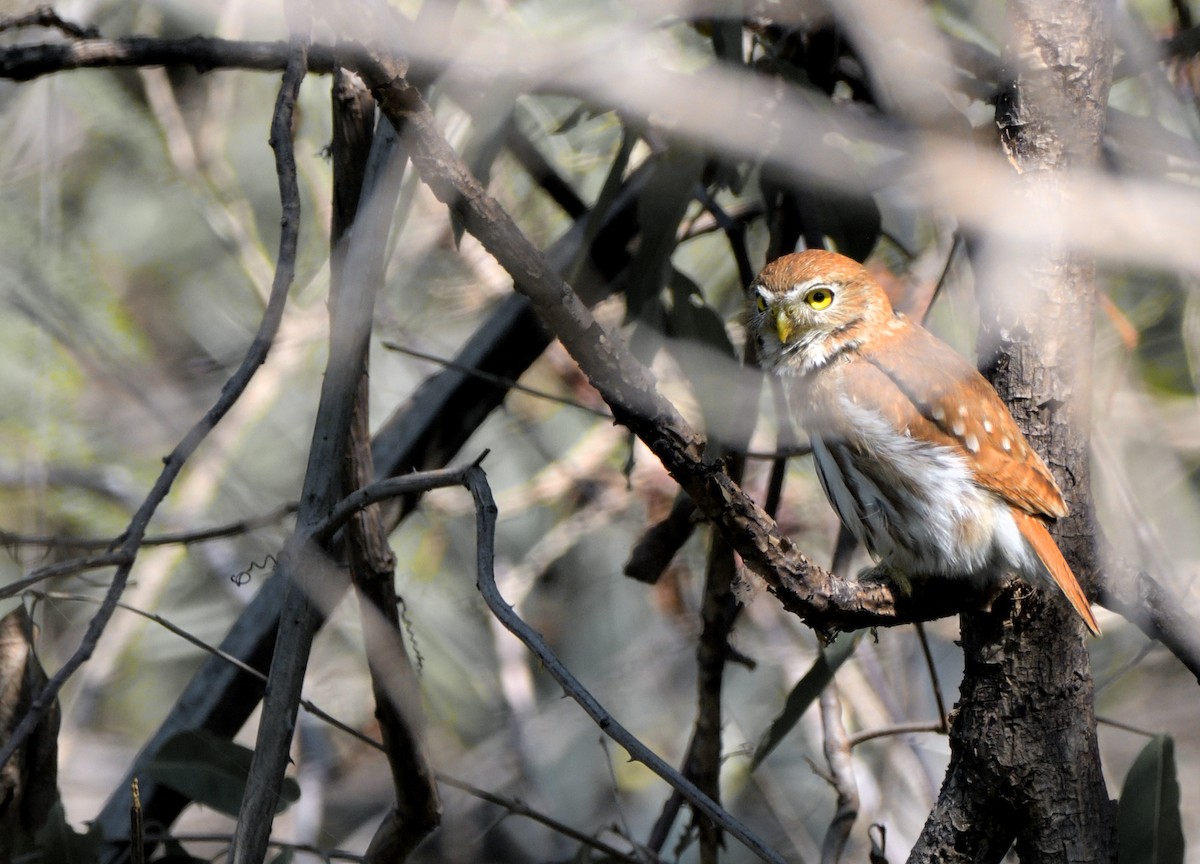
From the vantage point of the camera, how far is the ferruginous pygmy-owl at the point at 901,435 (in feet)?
5.76

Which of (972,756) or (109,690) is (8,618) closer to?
(972,756)

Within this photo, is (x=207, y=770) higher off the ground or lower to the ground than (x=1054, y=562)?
higher

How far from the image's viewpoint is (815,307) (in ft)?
6.97

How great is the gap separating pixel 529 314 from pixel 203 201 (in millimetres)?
2215

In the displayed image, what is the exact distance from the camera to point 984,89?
2.48 m

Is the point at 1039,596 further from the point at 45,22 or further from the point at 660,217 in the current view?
the point at 45,22

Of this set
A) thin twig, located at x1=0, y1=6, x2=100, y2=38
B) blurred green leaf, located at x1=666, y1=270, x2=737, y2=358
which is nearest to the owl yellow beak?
blurred green leaf, located at x1=666, y1=270, x2=737, y2=358

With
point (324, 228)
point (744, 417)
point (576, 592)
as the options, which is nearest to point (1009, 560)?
point (744, 417)

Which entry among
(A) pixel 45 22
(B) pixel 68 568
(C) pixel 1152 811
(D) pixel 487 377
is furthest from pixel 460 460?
(C) pixel 1152 811

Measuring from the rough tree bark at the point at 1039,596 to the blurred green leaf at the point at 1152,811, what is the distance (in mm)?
387

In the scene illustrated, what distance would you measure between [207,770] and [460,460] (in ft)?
6.38

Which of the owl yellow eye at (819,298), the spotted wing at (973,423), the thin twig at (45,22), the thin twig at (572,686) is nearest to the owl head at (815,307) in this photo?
the owl yellow eye at (819,298)

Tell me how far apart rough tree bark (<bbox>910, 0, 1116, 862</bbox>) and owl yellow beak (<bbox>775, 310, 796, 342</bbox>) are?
43cm

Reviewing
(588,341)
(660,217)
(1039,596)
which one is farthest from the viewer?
(660,217)
